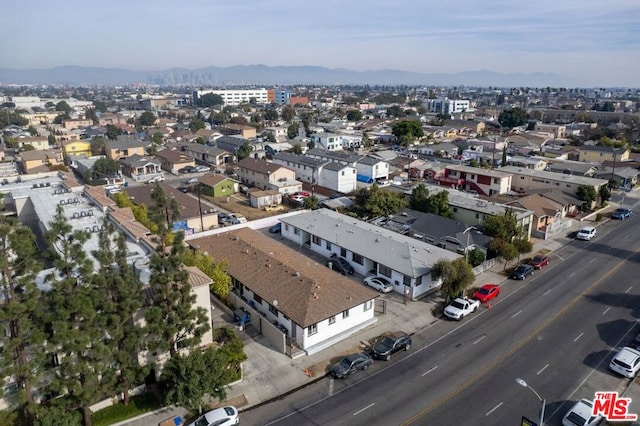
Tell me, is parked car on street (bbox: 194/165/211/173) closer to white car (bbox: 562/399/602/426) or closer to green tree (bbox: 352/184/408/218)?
green tree (bbox: 352/184/408/218)

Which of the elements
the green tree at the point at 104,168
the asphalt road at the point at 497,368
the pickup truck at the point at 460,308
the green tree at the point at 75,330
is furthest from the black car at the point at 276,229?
the green tree at the point at 104,168

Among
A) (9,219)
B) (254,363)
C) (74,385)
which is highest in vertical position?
(9,219)

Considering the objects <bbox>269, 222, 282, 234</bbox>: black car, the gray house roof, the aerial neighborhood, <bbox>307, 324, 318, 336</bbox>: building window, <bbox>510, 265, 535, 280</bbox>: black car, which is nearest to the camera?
the aerial neighborhood

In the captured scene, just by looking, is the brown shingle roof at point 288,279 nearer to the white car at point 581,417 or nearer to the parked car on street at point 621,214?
the white car at point 581,417

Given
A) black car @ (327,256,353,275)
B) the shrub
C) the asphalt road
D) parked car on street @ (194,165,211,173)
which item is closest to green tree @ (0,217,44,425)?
the shrub

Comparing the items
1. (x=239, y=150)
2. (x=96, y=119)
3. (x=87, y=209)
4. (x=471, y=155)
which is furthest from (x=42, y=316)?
(x=96, y=119)

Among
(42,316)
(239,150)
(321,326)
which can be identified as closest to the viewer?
(42,316)

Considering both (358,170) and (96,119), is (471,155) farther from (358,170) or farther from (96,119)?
(96,119)
